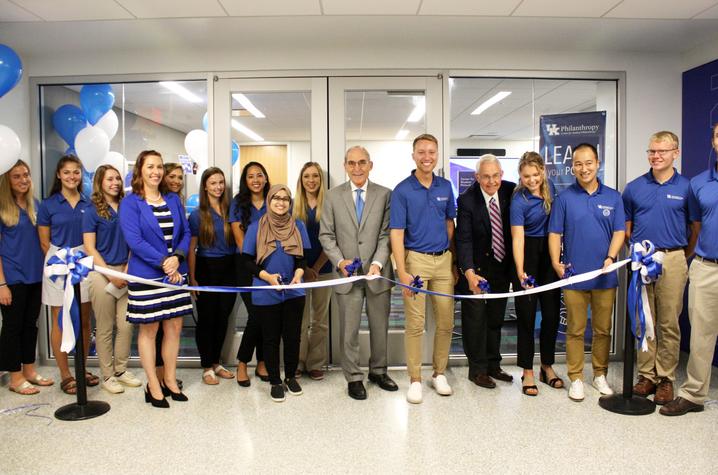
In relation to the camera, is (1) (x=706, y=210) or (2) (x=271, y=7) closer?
(1) (x=706, y=210)

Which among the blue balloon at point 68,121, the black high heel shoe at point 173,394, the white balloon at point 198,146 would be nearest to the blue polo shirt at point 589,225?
the black high heel shoe at point 173,394

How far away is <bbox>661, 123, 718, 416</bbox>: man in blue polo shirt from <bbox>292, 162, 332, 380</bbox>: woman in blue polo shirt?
2309mm

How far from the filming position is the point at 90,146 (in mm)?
3926

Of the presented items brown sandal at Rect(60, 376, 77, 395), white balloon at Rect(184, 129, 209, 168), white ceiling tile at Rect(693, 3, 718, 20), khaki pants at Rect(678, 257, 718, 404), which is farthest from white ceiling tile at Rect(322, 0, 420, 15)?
brown sandal at Rect(60, 376, 77, 395)

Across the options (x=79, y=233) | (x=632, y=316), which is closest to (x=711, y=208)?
(x=632, y=316)

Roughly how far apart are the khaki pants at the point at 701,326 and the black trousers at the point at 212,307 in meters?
3.07

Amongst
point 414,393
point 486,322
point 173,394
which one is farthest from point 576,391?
point 173,394

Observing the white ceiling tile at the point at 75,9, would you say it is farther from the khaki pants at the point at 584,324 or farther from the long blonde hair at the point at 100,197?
the khaki pants at the point at 584,324

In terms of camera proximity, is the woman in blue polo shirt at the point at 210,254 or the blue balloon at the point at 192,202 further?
the blue balloon at the point at 192,202

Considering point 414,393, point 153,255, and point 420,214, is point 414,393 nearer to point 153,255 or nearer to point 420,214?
point 420,214

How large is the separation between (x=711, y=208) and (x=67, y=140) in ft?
15.6

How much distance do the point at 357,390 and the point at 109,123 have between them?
2981 mm

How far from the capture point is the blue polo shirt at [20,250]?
3.32m

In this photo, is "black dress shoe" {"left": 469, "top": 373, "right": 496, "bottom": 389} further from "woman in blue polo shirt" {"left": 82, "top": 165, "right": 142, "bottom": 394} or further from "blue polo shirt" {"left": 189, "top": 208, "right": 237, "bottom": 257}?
"woman in blue polo shirt" {"left": 82, "top": 165, "right": 142, "bottom": 394}
